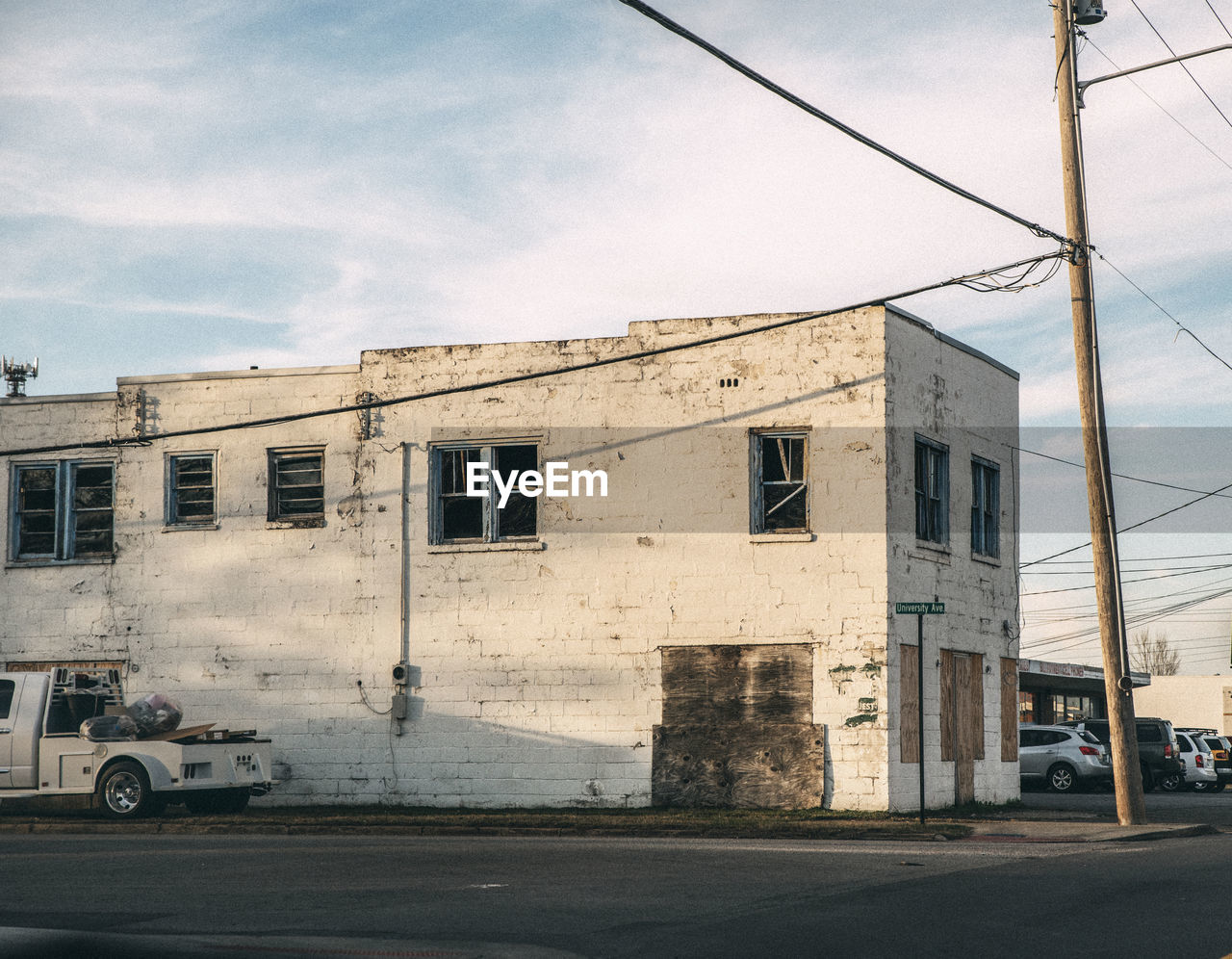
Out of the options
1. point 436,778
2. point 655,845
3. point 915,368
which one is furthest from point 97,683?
point 915,368

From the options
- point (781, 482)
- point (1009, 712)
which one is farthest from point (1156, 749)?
point (781, 482)

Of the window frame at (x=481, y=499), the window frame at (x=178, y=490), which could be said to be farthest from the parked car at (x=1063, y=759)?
the window frame at (x=178, y=490)

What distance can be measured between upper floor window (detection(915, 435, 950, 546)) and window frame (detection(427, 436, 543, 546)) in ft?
20.0

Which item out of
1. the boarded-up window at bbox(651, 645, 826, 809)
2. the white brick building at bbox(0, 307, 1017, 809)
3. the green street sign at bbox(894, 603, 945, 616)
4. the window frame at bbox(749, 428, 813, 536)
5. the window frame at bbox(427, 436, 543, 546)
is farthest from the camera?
the window frame at bbox(427, 436, 543, 546)

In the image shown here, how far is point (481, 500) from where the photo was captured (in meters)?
24.0

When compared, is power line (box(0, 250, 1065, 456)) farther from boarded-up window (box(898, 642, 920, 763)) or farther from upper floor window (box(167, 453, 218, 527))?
boarded-up window (box(898, 642, 920, 763))

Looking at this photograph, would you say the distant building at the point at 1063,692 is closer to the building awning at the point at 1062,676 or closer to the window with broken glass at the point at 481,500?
the building awning at the point at 1062,676

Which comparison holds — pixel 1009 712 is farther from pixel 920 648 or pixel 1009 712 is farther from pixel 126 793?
pixel 126 793

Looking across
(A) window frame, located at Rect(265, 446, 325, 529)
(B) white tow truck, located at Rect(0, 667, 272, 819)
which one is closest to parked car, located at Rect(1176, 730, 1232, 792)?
(A) window frame, located at Rect(265, 446, 325, 529)

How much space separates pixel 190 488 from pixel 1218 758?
1113 inches

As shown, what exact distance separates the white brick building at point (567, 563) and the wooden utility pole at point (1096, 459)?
3323 mm

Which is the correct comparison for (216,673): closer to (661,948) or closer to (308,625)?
(308,625)

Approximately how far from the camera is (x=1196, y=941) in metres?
9.23

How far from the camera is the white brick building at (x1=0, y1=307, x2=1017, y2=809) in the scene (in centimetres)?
2223
